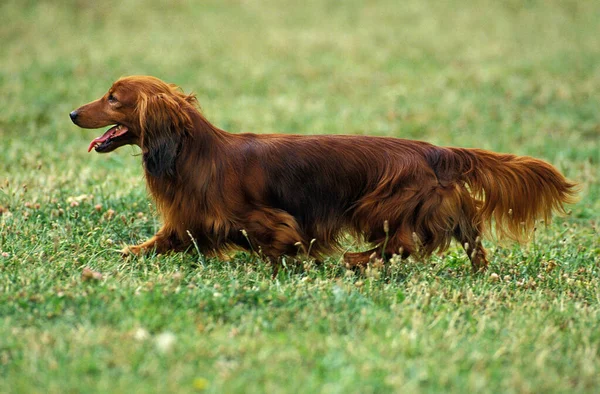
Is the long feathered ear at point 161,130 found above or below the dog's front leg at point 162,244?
above

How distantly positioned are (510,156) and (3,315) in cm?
309

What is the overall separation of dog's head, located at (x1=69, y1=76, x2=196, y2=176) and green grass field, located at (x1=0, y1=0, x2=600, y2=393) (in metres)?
0.63

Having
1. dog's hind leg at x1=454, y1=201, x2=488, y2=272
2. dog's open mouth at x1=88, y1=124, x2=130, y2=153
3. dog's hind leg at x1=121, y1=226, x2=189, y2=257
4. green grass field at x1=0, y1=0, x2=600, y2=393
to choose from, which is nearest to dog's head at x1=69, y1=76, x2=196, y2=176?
dog's open mouth at x1=88, y1=124, x2=130, y2=153

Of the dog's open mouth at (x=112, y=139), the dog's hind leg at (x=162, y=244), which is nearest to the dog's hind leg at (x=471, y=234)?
the dog's hind leg at (x=162, y=244)

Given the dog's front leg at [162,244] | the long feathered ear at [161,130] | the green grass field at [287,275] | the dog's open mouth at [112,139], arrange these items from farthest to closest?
the dog's front leg at [162,244] < the dog's open mouth at [112,139] < the long feathered ear at [161,130] < the green grass field at [287,275]

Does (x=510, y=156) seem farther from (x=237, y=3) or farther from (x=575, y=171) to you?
(x=237, y=3)

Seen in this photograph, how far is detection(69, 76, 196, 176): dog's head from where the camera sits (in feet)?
15.2

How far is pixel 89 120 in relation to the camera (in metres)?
4.75

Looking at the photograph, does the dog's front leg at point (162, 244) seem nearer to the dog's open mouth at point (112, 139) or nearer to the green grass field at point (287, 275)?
the green grass field at point (287, 275)

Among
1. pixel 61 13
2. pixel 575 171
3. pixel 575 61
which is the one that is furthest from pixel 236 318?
pixel 61 13

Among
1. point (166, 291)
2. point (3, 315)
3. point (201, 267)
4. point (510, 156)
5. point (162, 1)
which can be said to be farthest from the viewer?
point (162, 1)

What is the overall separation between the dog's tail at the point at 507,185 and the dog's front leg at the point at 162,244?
1.65 m

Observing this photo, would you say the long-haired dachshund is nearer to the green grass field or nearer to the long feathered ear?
the long feathered ear

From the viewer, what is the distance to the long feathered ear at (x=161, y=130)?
4609 millimetres
